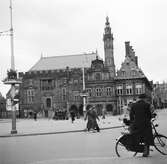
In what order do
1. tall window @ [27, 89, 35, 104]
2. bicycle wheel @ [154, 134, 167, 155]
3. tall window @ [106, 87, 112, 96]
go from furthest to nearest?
tall window @ [27, 89, 35, 104] < tall window @ [106, 87, 112, 96] < bicycle wheel @ [154, 134, 167, 155]

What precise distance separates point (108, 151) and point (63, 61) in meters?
74.4

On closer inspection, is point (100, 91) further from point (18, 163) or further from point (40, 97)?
point (18, 163)

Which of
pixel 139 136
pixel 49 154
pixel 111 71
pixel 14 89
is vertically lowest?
pixel 49 154

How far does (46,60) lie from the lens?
289 feet

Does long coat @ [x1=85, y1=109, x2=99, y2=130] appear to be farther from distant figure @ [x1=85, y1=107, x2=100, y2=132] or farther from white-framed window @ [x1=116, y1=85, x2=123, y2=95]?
white-framed window @ [x1=116, y1=85, x2=123, y2=95]

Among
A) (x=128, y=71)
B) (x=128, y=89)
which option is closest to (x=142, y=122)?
(x=128, y=89)

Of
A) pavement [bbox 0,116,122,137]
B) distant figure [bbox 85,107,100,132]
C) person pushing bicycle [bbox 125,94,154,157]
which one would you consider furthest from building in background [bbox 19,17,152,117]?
person pushing bicycle [bbox 125,94,154,157]

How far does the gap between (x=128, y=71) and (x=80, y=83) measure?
10.6 metres

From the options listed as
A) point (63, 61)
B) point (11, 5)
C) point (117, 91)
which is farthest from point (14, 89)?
point (63, 61)

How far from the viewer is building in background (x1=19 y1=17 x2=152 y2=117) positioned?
77.6 metres

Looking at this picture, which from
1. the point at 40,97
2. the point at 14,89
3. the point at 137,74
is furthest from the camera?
the point at 40,97

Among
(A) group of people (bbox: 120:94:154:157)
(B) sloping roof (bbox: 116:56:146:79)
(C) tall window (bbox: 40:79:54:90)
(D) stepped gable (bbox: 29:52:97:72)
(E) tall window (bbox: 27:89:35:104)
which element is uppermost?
(D) stepped gable (bbox: 29:52:97:72)

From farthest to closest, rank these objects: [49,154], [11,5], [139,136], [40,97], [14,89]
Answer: [40,97] < [11,5] < [14,89] < [49,154] < [139,136]

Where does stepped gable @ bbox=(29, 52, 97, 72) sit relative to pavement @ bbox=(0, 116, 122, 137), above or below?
above
